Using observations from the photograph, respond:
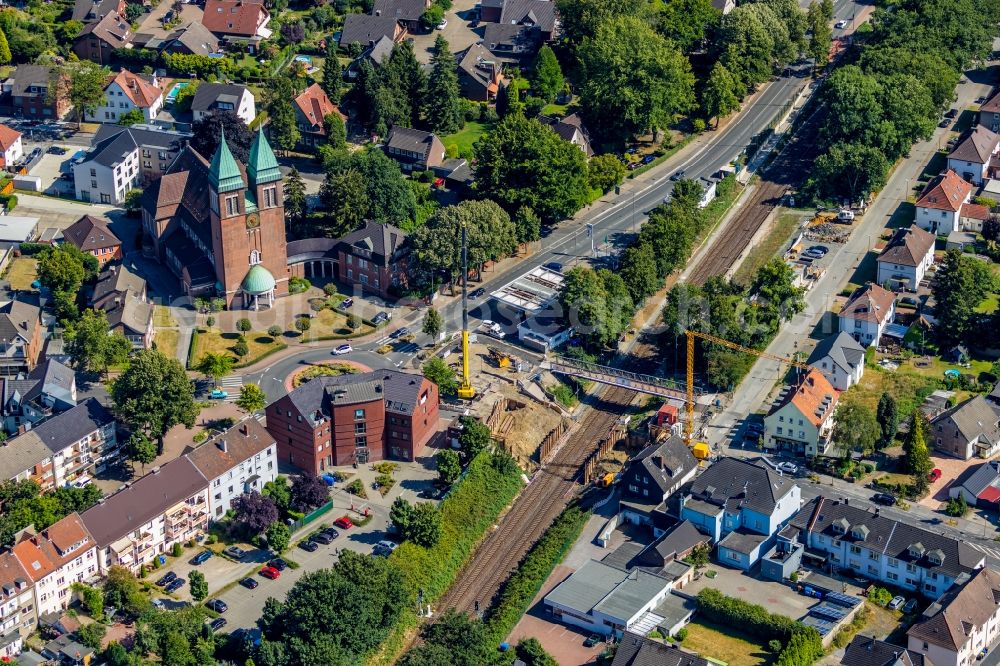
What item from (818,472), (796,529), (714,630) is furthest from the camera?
(818,472)

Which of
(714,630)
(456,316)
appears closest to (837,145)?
(456,316)

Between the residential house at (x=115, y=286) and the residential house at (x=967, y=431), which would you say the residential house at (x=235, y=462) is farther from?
the residential house at (x=967, y=431)

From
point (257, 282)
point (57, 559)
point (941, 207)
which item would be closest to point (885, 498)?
point (941, 207)

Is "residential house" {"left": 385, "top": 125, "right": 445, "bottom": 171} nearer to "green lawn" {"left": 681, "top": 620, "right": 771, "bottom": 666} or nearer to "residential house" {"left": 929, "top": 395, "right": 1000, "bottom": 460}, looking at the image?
"residential house" {"left": 929, "top": 395, "right": 1000, "bottom": 460}

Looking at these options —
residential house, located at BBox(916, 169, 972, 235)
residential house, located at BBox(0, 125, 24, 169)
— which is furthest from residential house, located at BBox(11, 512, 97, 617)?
residential house, located at BBox(916, 169, 972, 235)

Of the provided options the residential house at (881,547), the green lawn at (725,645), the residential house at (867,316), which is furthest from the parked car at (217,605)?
the residential house at (867,316)

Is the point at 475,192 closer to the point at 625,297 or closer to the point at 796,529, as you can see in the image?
the point at 625,297

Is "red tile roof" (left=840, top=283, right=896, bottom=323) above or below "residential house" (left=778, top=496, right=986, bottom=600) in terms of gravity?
above
